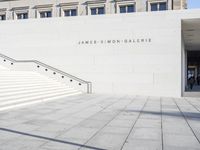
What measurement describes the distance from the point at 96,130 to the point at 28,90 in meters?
8.56

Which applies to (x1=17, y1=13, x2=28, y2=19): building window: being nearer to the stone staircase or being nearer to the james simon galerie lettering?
the stone staircase

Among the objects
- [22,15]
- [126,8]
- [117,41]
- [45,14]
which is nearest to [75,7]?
[45,14]

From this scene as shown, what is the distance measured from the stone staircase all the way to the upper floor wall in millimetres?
20117

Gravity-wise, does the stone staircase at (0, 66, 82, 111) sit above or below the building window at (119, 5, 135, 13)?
below

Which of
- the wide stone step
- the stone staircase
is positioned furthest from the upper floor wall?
the wide stone step

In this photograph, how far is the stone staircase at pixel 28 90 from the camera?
1368cm

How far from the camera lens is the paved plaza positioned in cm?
727

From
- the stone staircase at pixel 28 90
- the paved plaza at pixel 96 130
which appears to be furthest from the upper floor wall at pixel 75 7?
the paved plaza at pixel 96 130

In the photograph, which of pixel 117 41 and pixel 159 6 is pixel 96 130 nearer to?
pixel 117 41

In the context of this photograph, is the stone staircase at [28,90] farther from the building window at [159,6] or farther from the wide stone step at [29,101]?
the building window at [159,6]

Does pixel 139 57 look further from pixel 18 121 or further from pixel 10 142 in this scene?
pixel 10 142

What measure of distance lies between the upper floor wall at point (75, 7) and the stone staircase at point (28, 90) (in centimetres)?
2012

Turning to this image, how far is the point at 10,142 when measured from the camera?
24.1 feet

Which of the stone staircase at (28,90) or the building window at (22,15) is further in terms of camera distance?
the building window at (22,15)
